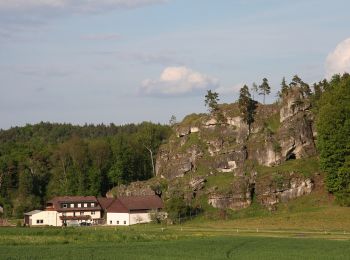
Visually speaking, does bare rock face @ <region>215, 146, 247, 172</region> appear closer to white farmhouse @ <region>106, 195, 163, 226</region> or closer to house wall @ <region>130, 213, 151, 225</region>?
white farmhouse @ <region>106, 195, 163, 226</region>

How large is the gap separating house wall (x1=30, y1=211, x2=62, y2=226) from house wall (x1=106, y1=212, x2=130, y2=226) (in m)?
13.5

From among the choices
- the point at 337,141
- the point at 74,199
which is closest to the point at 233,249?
the point at 337,141

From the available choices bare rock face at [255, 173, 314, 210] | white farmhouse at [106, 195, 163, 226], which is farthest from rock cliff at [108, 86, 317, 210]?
white farmhouse at [106, 195, 163, 226]

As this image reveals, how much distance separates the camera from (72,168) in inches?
6501

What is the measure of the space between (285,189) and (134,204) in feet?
106

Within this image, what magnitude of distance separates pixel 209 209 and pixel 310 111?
30797 mm

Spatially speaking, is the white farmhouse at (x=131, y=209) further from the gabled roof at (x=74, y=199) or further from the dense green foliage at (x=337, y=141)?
the dense green foliage at (x=337, y=141)

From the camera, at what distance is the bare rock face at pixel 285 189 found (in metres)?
121

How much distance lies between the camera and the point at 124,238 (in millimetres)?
79188

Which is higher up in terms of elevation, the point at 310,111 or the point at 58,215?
the point at 310,111

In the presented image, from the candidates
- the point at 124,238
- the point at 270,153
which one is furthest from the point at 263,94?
the point at 124,238

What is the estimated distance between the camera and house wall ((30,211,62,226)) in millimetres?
140250

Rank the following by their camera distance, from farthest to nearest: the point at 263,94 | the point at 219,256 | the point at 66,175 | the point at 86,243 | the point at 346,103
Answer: the point at 66,175 < the point at 263,94 < the point at 346,103 < the point at 86,243 < the point at 219,256

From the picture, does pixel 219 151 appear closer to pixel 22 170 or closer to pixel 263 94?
pixel 263 94
